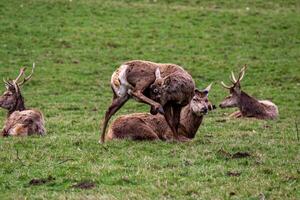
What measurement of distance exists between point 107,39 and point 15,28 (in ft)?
13.1

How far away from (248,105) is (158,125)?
20.1ft

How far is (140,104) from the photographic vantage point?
1930 cm

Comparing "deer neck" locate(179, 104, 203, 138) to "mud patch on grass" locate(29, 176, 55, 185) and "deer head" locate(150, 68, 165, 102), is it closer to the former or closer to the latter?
"deer head" locate(150, 68, 165, 102)

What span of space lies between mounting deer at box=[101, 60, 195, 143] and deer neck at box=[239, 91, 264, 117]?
616cm

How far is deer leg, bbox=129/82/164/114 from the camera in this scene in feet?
36.7

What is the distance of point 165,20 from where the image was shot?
98.6 ft

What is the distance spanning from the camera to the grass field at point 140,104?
8.33 m

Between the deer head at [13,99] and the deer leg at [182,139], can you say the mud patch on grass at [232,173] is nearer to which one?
the deer leg at [182,139]

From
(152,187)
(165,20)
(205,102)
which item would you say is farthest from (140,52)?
(152,187)

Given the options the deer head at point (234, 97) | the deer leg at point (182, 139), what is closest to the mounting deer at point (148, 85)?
the deer leg at point (182, 139)

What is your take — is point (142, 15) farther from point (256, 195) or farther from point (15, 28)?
point (256, 195)

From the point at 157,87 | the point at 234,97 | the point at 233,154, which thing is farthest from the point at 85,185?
the point at 234,97

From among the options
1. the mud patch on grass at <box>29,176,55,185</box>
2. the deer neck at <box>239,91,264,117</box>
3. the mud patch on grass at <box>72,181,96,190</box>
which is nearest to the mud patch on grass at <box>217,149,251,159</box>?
the mud patch on grass at <box>72,181,96,190</box>

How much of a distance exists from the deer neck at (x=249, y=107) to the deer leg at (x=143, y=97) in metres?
6.70
